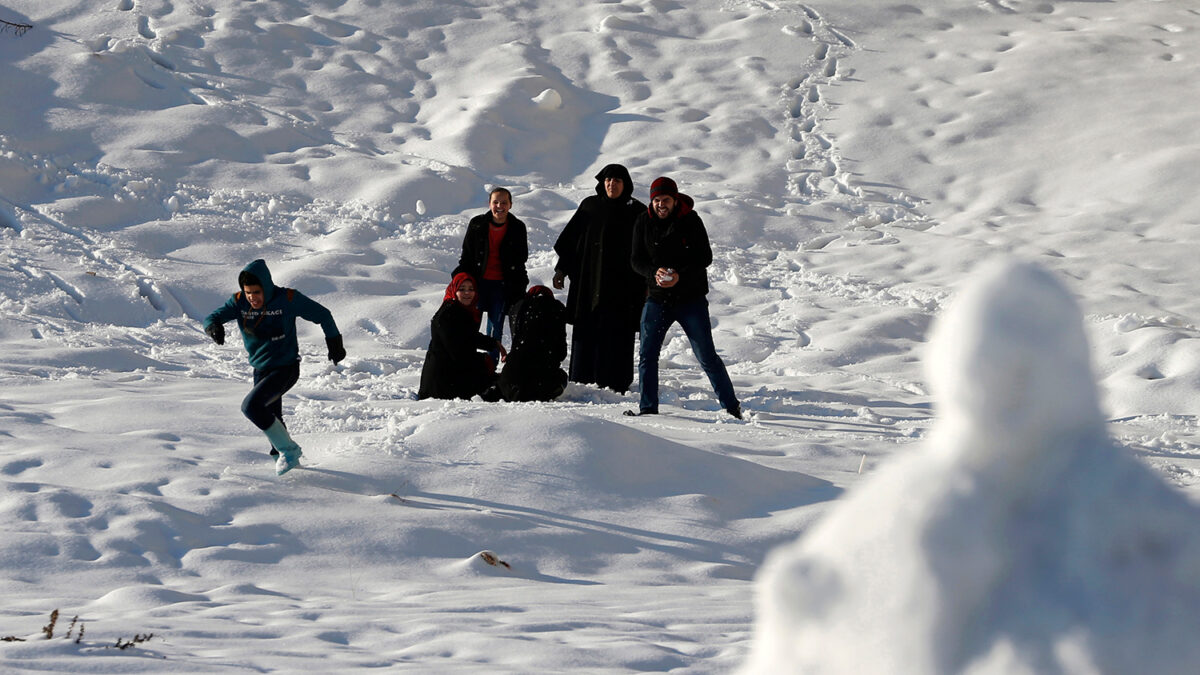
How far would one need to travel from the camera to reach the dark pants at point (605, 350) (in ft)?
27.6

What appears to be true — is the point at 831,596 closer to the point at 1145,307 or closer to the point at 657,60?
the point at 1145,307

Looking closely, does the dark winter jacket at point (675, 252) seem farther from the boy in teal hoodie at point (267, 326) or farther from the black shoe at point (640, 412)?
the boy in teal hoodie at point (267, 326)

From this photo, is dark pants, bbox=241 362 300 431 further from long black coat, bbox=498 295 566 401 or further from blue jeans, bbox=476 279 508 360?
blue jeans, bbox=476 279 508 360

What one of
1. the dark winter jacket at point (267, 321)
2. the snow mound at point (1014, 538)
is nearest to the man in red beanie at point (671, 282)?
the dark winter jacket at point (267, 321)

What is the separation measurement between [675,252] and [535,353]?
4.00 ft

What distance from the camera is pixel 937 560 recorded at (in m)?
1.38

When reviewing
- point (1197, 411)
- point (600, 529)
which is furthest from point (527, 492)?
point (1197, 411)

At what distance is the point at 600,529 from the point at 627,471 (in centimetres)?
57

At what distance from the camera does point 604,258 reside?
8352mm

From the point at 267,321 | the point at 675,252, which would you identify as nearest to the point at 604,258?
the point at 675,252

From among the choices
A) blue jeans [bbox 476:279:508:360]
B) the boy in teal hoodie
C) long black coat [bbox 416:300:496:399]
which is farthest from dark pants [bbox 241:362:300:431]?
blue jeans [bbox 476:279:508:360]

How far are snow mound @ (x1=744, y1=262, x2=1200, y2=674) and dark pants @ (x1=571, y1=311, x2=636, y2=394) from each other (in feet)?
22.9

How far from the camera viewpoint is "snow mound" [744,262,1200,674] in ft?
4.42

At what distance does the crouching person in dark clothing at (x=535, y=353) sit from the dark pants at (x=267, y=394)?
2.01 meters
